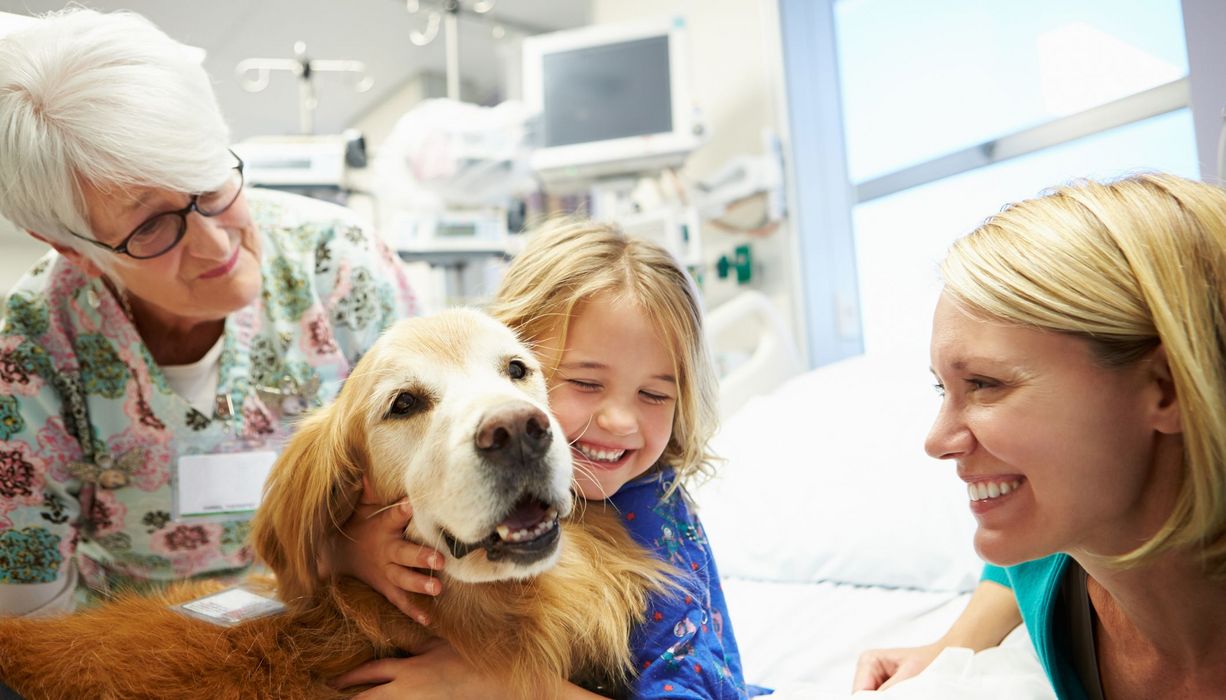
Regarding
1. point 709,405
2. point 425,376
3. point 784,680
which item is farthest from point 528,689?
point 784,680

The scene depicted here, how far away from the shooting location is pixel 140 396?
4.99 ft

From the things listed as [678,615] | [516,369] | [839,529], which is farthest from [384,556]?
[839,529]

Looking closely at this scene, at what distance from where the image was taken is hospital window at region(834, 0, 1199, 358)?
2311 mm

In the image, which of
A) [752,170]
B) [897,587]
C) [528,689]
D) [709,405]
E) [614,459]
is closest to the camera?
[528,689]

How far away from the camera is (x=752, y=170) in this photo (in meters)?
3.28

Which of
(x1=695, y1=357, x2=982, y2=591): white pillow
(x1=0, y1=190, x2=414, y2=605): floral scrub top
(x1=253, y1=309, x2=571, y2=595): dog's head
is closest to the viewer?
(x1=253, y1=309, x2=571, y2=595): dog's head

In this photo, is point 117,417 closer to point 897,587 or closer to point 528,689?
point 528,689

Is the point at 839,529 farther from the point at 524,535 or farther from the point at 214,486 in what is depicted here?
the point at 214,486

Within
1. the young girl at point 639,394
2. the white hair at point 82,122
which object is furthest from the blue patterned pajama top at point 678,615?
the white hair at point 82,122

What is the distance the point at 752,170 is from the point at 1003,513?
256 cm

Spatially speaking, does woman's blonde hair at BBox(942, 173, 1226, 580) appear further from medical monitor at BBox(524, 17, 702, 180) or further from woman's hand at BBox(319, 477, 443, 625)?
medical monitor at BBox(524, 17, 702, 180)

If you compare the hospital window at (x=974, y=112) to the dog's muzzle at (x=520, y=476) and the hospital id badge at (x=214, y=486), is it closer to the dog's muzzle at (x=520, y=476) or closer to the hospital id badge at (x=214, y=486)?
the dog's muzzle at (x=520, y=476)

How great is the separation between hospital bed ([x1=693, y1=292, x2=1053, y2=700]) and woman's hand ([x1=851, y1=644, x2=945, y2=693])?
0.08 meters

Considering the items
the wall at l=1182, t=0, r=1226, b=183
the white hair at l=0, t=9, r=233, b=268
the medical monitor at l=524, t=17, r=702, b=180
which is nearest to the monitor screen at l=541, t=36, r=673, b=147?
the medical monitor at l=524, t=17, r=702, b=180
